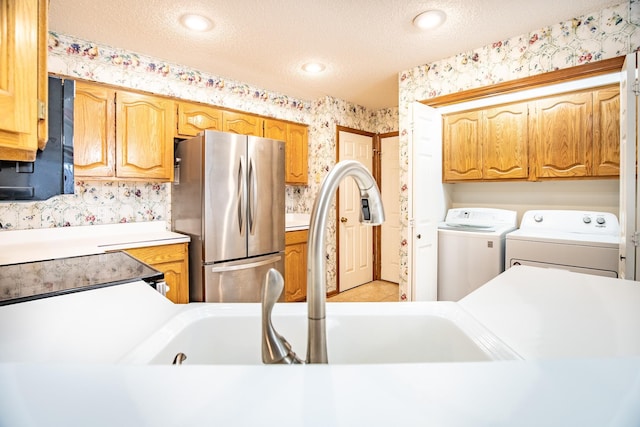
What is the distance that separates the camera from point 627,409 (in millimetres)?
346

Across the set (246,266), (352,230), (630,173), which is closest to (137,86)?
(246,266)

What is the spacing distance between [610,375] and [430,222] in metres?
2.59

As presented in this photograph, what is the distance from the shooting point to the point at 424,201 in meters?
2.83

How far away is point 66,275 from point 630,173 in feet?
9.28

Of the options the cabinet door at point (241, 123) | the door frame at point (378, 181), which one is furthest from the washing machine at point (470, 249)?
the cabinet door at point (241, 123)

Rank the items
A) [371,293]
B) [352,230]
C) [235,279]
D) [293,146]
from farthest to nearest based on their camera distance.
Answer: [352,230]
[371,293]
[293,146]
[235,279]

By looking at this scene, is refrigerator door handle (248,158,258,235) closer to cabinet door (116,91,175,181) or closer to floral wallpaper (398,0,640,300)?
cabinet door (116,91,175,181)

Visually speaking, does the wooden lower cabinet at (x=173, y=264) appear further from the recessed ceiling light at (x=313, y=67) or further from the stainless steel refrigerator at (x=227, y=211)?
the recessed ceiling light at (x=313, y=67)

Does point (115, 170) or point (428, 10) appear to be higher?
point (428, 10)

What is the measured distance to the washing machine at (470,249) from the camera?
278 cm

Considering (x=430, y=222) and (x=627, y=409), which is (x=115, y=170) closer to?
(x=430, y=222)

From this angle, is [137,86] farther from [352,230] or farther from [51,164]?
[352,230]

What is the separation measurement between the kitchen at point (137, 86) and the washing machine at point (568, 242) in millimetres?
253

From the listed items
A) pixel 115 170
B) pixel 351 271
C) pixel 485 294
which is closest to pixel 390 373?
pixel 485 294
